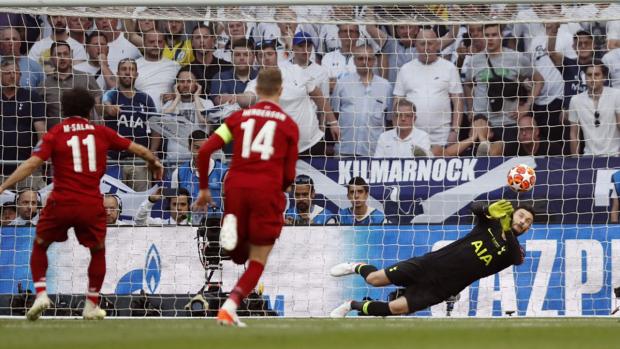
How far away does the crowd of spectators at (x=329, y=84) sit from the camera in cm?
1225

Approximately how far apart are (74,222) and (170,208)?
322 cm

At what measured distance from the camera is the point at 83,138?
8.84m

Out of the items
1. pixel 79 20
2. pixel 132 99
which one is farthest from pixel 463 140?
pixel 79 20

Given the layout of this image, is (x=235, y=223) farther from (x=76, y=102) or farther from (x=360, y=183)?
(x=360, y=183)

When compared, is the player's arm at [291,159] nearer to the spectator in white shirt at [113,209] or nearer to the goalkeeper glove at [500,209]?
the goalkeeper glove at [500,209]

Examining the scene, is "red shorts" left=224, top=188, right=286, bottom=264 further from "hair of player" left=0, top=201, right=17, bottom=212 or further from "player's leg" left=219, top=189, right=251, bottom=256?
"hair of player" left=0, top=201, right=17, bottom=212

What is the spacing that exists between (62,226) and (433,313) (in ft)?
15.6

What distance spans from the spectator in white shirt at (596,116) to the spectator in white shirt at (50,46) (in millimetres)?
5664

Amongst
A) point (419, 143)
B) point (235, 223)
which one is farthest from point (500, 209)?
point (235, 223)

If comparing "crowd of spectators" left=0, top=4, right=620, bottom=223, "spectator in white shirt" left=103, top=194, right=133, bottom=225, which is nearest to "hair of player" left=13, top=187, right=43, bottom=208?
"crowd of spectators" left=0, top=4, right=620, bottom=223

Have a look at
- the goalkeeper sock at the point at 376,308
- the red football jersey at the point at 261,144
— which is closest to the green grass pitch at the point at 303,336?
the red football jersey at the point at 261,144

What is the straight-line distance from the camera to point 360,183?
1216cm

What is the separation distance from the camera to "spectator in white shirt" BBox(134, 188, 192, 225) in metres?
11.9

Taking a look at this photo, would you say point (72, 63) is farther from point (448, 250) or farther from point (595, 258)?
point (595, 258)
